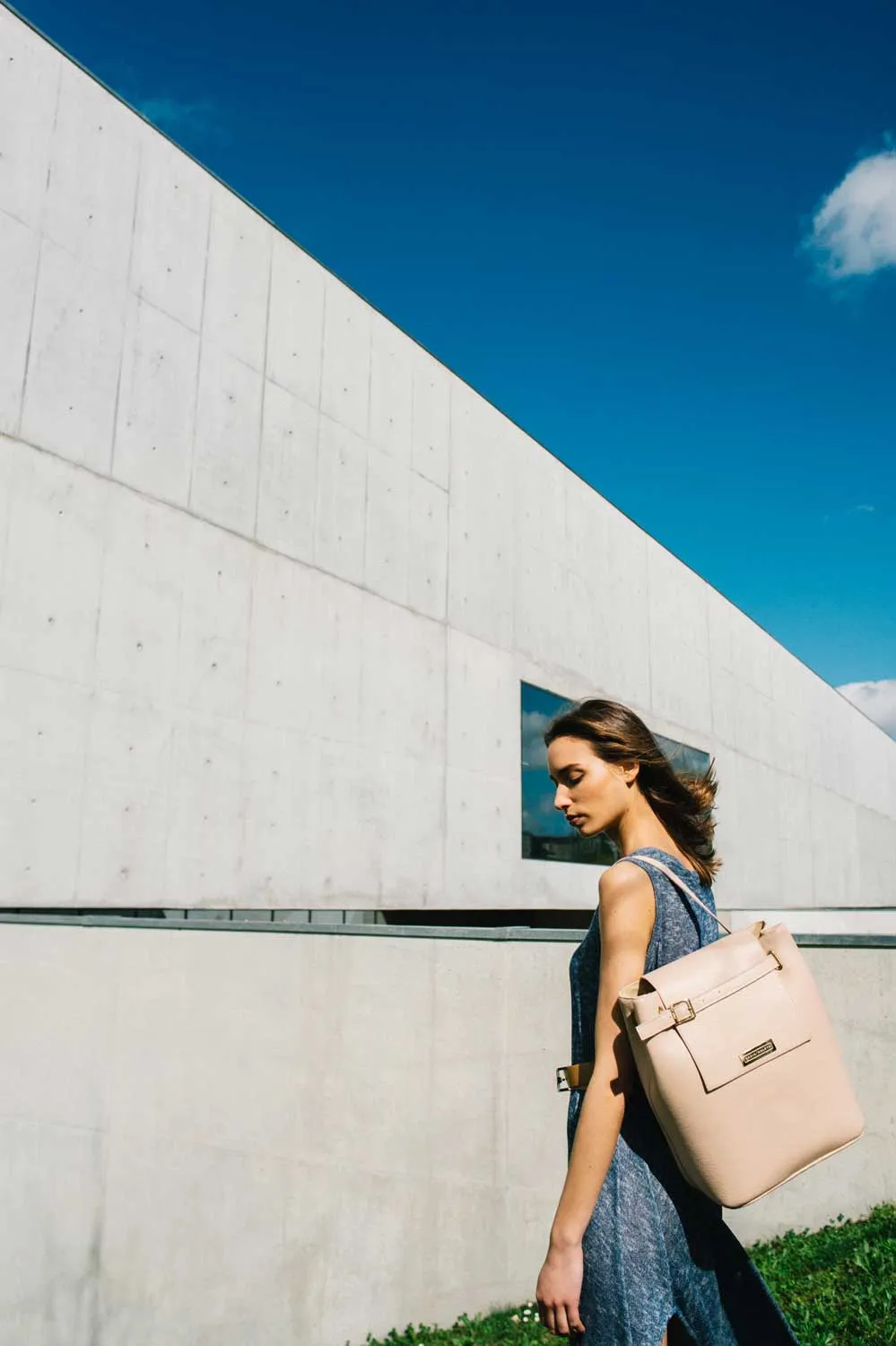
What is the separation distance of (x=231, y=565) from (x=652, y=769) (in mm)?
6001

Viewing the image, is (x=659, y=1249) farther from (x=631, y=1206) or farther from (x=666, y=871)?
(x=666, y=871)

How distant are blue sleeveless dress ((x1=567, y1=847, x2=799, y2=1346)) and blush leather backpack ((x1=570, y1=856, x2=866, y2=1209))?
3.6 inches

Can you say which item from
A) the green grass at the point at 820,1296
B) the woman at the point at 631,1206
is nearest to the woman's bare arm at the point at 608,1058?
the woman at the point at 631,1206

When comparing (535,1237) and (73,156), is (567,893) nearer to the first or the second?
(535,1237)

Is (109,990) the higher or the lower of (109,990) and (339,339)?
the lower

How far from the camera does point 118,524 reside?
22.3 feet

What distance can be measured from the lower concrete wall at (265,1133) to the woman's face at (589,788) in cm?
287

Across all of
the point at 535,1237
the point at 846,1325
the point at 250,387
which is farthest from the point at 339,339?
the point at 846,1325

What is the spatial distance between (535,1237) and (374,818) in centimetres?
419

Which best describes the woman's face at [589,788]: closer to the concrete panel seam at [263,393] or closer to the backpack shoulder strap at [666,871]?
the backpack shoulder strap at [666,871]

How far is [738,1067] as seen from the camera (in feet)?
5.04

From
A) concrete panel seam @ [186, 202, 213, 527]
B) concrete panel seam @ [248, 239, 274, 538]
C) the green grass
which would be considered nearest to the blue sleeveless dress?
the green grass

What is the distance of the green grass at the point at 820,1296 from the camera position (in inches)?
144

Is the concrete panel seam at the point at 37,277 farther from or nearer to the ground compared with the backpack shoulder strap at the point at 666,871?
farther from the ground
